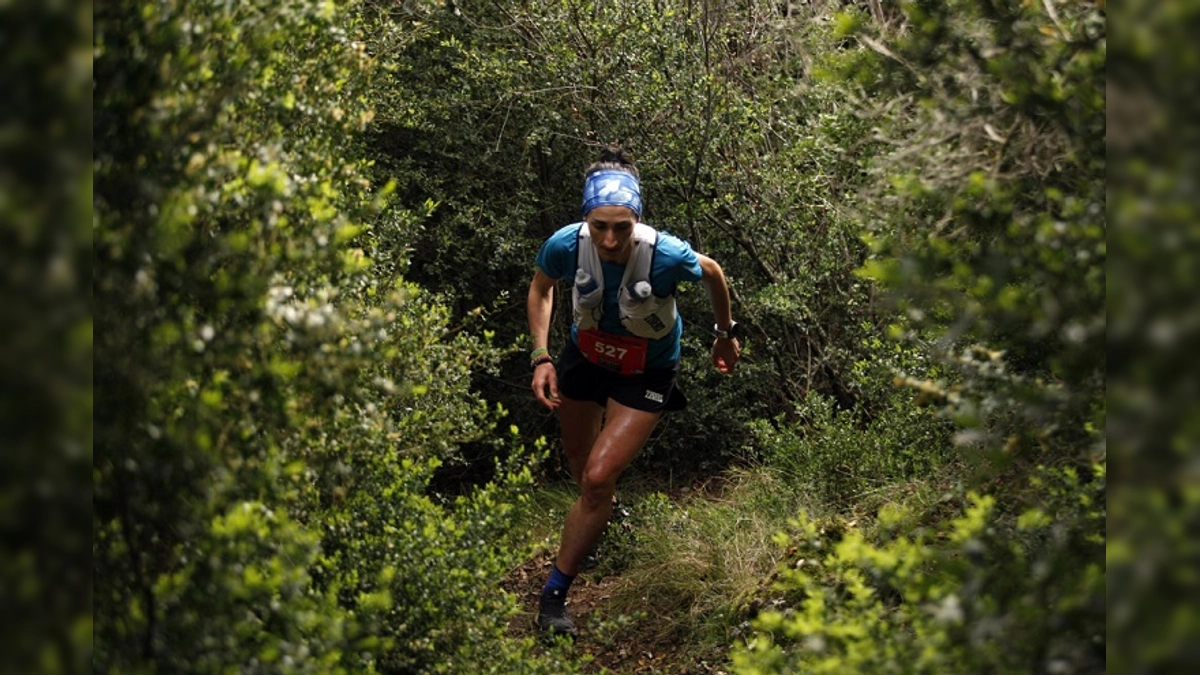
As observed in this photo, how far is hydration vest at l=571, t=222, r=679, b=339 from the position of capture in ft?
18.5

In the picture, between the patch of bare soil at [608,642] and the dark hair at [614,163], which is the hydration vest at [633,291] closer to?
the dark hair at [614,163]

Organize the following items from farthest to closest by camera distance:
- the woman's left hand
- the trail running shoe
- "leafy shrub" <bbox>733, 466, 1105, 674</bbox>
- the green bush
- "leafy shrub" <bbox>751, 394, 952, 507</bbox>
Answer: "leafy shrub" <bbox>751, 394, 952, 507</bbox> < the woman's left hand < the trail running shoe < the green bush < "leafy shrub" <bbox>733, 466, 1105, 674</bbox>

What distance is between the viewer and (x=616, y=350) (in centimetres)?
582

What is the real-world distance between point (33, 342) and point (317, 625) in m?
1.41

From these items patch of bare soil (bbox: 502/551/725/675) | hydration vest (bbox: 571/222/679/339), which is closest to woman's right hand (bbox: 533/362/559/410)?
hydration vest (bbox: 571/222/679/339)

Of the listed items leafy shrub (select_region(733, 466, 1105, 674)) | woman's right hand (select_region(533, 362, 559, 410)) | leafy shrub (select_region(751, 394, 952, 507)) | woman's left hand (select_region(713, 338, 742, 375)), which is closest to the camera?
leafy shrub (select_region(733, 466, 1105, 674))

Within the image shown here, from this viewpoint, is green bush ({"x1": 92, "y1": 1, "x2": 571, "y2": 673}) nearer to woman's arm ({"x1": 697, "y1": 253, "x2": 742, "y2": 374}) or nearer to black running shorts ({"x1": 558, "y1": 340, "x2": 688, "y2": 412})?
black running shorts ({"x1": 558, "y1": 340, "x2": 688, "y2": 412})

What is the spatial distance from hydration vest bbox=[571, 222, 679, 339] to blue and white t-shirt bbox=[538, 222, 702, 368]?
0.04 m

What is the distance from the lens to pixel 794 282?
26.1 feet

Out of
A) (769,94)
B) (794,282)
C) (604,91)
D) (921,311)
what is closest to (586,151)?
(604,91)

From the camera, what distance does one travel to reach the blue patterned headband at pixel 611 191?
5.59 meters

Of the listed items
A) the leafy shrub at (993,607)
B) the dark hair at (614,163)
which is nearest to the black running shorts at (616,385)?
the dark hair at (614,163)

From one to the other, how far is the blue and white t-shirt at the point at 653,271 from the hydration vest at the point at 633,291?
41 mm

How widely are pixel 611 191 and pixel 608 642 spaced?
2.16 metres
